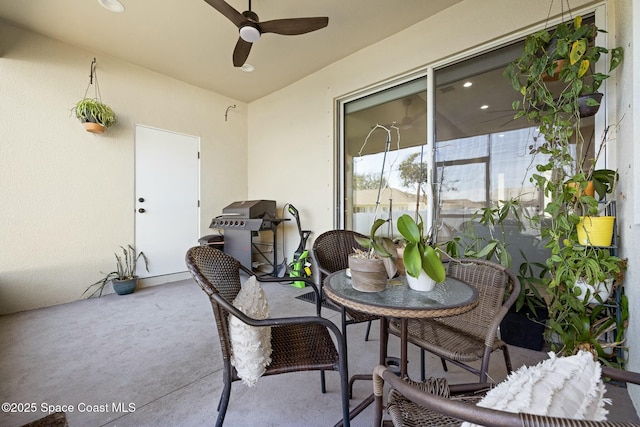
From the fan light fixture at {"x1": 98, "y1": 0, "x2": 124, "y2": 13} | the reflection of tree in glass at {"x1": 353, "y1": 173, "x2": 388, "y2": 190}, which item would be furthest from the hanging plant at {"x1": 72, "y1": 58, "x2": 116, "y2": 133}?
the reflection of tree in glass at {"x1": 353, "y1": 173, "x2": 388, "y2": 190}

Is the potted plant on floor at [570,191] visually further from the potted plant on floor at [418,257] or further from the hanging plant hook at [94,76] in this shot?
the hanging plant hook at [94,76]

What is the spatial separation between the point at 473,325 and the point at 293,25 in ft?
9.20

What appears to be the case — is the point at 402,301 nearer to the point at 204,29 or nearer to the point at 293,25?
the point at 293,25

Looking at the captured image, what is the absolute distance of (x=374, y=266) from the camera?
44.1 inches

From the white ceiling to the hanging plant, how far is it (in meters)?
0.53

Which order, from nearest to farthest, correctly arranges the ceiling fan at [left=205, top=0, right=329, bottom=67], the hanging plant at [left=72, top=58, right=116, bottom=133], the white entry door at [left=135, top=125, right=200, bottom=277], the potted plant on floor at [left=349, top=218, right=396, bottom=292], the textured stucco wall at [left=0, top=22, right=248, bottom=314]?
1. the potted plant on floor at [left=349, top=218, right=396, bottom=292]
2. the ceiling fan at [left=205, top=0, right=329, bottom=67]
3. the textured stucco wall at [left=0, top=22, right=248, bottom=314]
4. the hanging plant at [left=72, top=58, right=116, bottom=133]
5. the white entry door at [left=135, top=125, right=200, bottom=277]

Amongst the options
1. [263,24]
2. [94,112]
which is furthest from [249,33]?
[94,112]

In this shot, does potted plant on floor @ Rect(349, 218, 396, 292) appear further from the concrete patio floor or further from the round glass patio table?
the concrete patio floor

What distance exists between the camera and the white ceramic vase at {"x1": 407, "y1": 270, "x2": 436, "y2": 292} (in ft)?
3.74

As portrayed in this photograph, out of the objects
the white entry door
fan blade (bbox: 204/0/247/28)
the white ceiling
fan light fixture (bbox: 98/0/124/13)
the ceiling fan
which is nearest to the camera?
fan blade (bbox: 204/0/247/28)

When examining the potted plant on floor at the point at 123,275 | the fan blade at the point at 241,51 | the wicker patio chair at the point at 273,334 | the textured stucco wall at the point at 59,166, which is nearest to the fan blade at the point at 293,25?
the fan blade at the point at 241,51

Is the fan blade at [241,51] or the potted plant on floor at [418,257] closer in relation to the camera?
the potted plant on floor at [418,257]

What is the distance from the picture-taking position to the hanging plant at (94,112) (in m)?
3.13

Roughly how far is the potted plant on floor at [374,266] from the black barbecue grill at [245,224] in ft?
8.82
